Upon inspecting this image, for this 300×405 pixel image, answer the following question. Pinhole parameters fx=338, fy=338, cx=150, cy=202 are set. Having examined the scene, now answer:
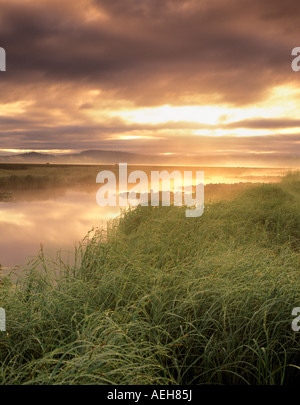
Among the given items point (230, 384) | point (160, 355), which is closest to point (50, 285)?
point (160, 355)

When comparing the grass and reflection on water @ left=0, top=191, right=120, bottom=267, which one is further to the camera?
Result: reflection on water @ left=0, top=191, right=120, bottom=267

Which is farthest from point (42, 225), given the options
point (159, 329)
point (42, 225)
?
point (159, 329)

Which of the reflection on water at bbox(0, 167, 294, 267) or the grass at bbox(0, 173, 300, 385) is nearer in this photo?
the grass at bbox(0, 173, 300, 385)

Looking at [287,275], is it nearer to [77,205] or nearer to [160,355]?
[160,355]

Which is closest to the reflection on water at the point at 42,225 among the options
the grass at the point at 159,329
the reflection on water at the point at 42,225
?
the reflection on water at the point at 42,225

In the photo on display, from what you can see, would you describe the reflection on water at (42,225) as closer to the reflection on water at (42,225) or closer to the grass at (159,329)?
the reflection on water at (42,225)

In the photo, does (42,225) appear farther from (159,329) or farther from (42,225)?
(159,329)

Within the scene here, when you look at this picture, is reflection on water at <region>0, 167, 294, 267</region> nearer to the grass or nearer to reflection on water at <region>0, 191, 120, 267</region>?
reflection on water at <region>0, 191, 120, 267</region>

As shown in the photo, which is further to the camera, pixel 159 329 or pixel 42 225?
pixel 42 225

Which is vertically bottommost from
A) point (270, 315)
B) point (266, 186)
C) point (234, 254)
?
point (270, 315)

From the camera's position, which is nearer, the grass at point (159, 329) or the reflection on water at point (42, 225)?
the grass at point (159, 329)

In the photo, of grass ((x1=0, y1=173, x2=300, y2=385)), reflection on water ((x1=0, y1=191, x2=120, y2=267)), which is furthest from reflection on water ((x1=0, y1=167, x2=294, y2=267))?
grass ((x1=0, y1=173, x2=300, y2=385))
